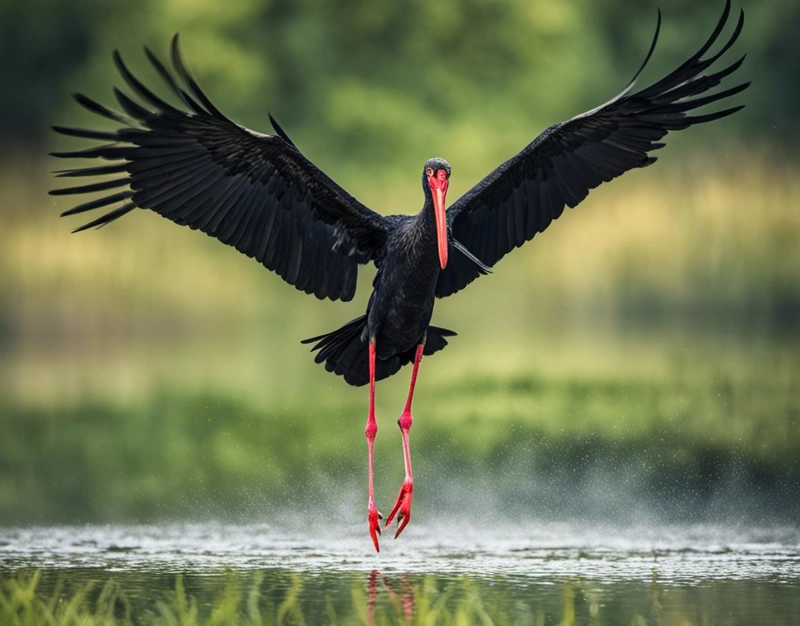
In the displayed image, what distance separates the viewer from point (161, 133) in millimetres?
9430

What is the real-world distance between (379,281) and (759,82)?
21.9 meters

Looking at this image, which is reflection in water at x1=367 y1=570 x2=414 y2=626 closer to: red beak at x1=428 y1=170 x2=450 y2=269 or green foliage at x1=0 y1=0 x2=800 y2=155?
red beak at x1=428 y1=170 x2=450 y2=269

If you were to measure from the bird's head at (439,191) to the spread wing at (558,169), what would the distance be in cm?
100

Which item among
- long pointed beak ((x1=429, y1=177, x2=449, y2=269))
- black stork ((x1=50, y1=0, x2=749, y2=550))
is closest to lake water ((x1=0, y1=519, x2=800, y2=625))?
black stork ((x1=50, y1=0, x2=749, y2=550))

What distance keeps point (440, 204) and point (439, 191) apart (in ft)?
0.27

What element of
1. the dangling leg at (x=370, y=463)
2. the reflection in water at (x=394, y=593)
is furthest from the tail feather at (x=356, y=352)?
the reflection in water at (x=394, y=593)

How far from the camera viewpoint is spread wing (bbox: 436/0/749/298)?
33.7ft

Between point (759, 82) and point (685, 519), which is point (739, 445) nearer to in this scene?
point (685, 519)

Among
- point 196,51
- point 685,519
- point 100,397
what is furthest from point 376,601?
point 196,51

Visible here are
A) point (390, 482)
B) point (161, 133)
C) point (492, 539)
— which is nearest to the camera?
point (161, 133)

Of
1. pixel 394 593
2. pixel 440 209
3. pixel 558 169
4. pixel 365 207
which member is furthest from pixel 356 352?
pixel 394 593

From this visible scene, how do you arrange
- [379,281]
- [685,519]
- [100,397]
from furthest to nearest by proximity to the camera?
[100,397], [685,519], [379,281]

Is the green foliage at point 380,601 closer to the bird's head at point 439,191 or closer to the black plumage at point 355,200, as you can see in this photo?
the black plumage at point 355,200

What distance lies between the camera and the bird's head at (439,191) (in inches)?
372
